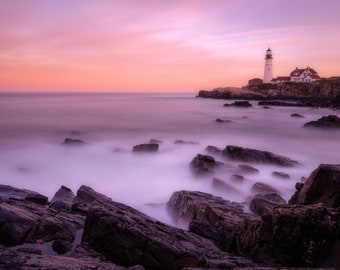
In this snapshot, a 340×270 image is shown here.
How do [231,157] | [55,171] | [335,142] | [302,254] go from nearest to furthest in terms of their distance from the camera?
[302,254] → [55,171] → [231,157] → [335,142]

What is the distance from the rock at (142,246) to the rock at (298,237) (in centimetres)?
54

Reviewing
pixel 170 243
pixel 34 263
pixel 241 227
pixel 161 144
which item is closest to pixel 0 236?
pixel 34 263

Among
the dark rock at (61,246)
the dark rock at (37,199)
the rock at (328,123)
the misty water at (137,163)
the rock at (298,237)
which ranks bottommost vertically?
the misty water at (137,163)

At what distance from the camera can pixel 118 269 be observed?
4082 millimetres

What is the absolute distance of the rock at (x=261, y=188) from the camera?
10727 mm

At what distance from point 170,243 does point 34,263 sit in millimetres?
2146

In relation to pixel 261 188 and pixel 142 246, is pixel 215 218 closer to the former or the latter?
pixel 142 246

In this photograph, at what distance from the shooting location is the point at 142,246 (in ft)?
15.9

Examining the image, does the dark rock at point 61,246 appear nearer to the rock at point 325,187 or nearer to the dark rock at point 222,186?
the rock at point 325,187

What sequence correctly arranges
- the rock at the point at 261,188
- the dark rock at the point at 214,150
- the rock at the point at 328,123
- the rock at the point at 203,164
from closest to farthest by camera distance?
the rock at the point at 261,188, the rock at the point at 203,164, the dark rock at the point at 214,150, the rock at the point at 328,123

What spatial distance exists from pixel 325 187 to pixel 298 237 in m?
2.41

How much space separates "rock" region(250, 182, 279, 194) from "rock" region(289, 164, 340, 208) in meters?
3.56

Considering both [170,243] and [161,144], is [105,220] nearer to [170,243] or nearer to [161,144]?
[170,243]

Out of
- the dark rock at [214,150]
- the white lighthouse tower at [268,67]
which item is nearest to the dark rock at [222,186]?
the dark rock at [214,150]
